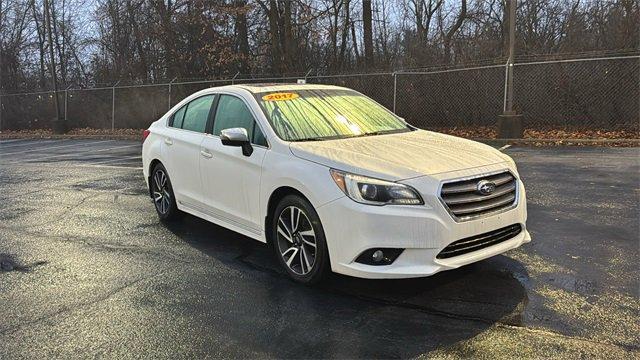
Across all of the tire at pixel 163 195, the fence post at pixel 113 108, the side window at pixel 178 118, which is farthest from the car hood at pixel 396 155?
the fence post at pixel 113 108

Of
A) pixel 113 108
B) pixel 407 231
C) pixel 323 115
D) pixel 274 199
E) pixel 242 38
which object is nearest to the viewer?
pixel 407 231

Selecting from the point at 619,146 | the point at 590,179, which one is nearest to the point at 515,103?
the point at 619,146

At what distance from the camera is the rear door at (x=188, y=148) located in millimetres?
5848

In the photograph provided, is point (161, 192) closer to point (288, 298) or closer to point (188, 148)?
point (188, 148)

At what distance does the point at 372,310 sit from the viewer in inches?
156

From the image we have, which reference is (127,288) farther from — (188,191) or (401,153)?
(401,153)

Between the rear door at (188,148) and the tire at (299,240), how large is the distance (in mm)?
1451

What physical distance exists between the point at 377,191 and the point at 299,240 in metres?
0.89

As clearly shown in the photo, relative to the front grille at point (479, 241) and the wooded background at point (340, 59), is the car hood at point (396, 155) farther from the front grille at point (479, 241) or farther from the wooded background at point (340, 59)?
the wooded background at point (340, 59)

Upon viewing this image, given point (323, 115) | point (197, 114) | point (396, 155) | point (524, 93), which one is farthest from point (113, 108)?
point (396, 155)

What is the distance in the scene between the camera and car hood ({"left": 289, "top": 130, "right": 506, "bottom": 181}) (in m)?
4.01

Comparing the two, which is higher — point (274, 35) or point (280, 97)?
point (274, 35)

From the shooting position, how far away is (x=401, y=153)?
171 inches

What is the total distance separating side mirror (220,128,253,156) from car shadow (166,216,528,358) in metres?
1.04
